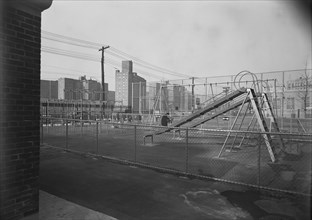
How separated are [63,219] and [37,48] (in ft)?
8.38

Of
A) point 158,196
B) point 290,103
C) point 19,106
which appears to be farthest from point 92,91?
point 19,106

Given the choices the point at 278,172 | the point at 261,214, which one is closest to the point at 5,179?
the point at 261,214

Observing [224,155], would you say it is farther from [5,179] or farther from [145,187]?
[5,179]

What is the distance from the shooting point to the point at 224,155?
28.9ft

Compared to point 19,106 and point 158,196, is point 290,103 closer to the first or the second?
point 158,196

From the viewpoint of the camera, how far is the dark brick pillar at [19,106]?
10.00 ft

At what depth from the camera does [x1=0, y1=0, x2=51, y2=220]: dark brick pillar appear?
3.05 m

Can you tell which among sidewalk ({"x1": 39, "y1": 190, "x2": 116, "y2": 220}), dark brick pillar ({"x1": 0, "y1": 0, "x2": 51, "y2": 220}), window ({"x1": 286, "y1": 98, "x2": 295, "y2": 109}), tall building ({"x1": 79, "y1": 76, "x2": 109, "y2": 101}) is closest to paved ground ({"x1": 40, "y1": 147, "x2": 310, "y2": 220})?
sidewalk ({"x1": 39, "y1": 190, "x2": 116, "y2": 220})

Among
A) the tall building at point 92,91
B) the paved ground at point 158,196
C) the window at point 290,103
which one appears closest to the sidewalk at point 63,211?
the paved ground at point 158,196

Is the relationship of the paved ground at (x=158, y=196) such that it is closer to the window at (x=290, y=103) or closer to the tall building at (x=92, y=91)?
the window at (x=290, y=103)

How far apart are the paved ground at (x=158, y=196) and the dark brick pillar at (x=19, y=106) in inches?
47.9

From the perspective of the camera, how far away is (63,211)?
12.2 feet

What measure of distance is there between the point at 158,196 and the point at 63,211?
1.72 metres

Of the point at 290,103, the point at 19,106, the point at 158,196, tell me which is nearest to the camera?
the point at 19,106
